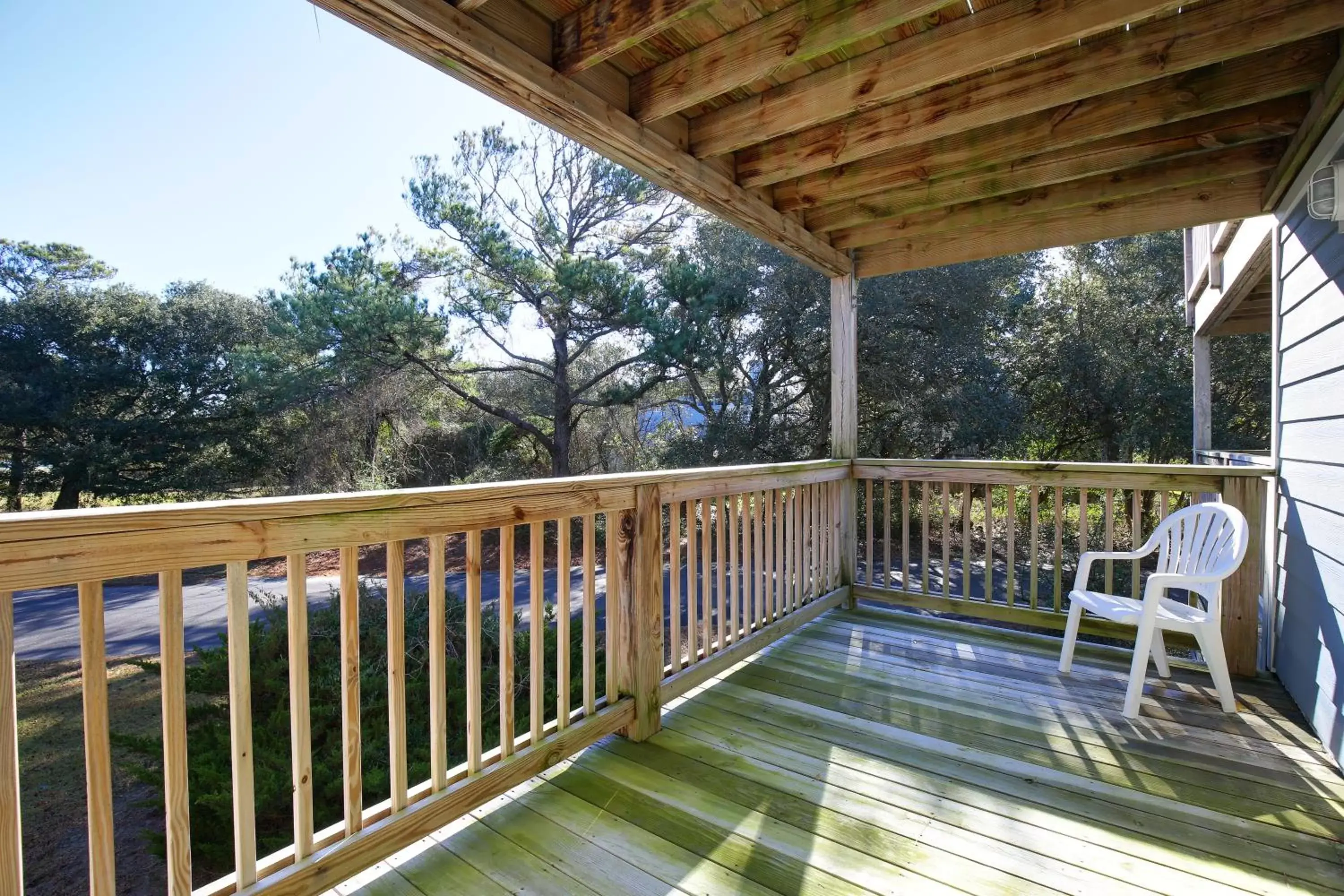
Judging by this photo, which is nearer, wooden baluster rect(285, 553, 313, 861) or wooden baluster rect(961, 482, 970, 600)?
wooden baluster rect(285, 553, 313, 861)

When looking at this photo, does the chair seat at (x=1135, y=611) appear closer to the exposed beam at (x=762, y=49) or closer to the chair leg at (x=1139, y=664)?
the chair leg at (x=1139, y=664)

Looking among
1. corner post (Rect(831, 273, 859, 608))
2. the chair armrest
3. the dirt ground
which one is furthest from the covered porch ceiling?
the dirt ground

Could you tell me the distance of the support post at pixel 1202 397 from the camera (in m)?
5.98

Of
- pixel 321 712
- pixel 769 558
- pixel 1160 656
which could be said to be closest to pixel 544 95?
pixel 769 558

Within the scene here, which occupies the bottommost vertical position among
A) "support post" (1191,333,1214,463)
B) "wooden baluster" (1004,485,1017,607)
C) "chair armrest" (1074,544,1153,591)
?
"wooden baluster" (1004,485,1017,607)

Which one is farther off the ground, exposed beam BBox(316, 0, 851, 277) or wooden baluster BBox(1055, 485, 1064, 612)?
exposed beam BBox(316, 0, 851, 277)

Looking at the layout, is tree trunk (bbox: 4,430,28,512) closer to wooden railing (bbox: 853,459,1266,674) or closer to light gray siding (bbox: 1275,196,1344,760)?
wooden railing (bbox: 853,459,1266,674)

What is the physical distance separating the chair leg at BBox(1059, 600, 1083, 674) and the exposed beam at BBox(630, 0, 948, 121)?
238cm

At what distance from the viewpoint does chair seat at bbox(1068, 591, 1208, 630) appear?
2.27 m

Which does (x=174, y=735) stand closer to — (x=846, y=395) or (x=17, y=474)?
(x=846, y=395)

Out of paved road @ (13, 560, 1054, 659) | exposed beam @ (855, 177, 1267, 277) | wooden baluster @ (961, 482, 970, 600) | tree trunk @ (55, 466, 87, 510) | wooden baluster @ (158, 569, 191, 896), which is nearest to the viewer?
wooden baluster @ (158, 569, 191, 896)

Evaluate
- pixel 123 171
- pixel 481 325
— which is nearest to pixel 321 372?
pixel 481 325

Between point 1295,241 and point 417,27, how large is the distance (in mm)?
3418

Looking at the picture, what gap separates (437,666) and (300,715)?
31 cm
